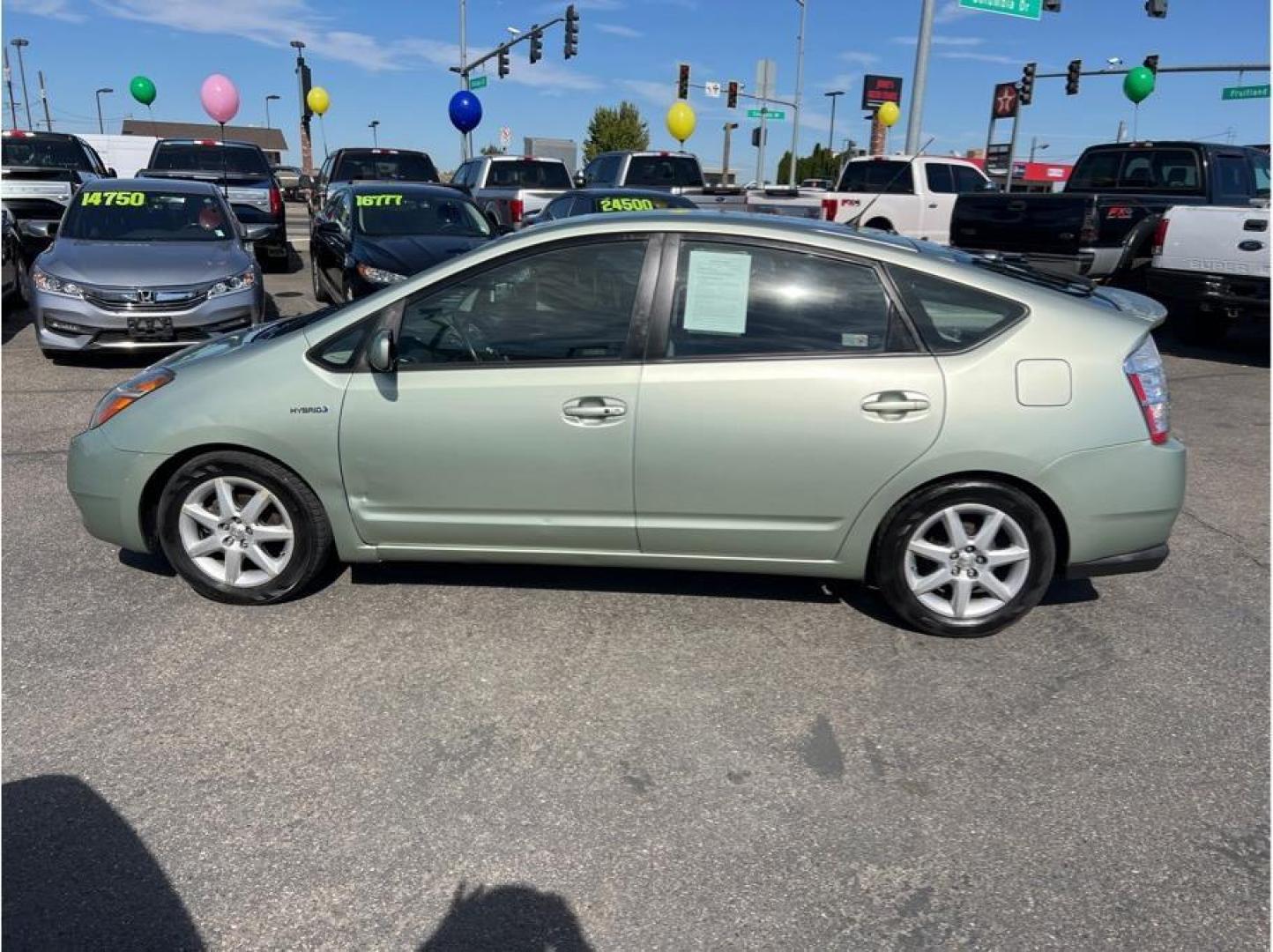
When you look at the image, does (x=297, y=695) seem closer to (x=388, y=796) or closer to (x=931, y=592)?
(x=388, y=796)

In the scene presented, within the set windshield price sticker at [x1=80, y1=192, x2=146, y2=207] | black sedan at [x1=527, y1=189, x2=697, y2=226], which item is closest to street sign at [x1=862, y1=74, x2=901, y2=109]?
black sedan at [x1=527, y1=189, x2=697, y2=226]

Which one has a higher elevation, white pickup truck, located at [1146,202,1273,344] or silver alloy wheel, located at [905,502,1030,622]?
white pickup truck, located at [1146,202,1273,344]

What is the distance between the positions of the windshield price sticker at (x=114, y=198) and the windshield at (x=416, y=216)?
2084mm

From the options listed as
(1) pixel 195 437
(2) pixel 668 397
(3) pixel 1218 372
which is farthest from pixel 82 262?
(3) pixel 1218 372

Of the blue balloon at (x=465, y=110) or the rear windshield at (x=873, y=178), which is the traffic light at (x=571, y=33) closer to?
the blue balloon at (x=465, y=110)

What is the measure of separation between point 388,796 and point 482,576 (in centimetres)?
152

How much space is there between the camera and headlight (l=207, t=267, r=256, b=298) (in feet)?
27.0

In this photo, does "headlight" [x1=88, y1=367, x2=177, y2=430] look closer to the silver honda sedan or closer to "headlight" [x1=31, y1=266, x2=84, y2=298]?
the silver honda sedan

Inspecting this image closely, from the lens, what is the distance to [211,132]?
92.0m

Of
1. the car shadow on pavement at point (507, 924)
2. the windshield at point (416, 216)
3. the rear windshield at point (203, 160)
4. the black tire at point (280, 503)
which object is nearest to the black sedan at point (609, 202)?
the windshield at point (416, 216)

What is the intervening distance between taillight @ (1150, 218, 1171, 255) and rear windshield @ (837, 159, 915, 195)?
632cm

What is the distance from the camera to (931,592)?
372cm

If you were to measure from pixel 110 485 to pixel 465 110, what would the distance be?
25.5 metres

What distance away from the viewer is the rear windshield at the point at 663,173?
16.0m
